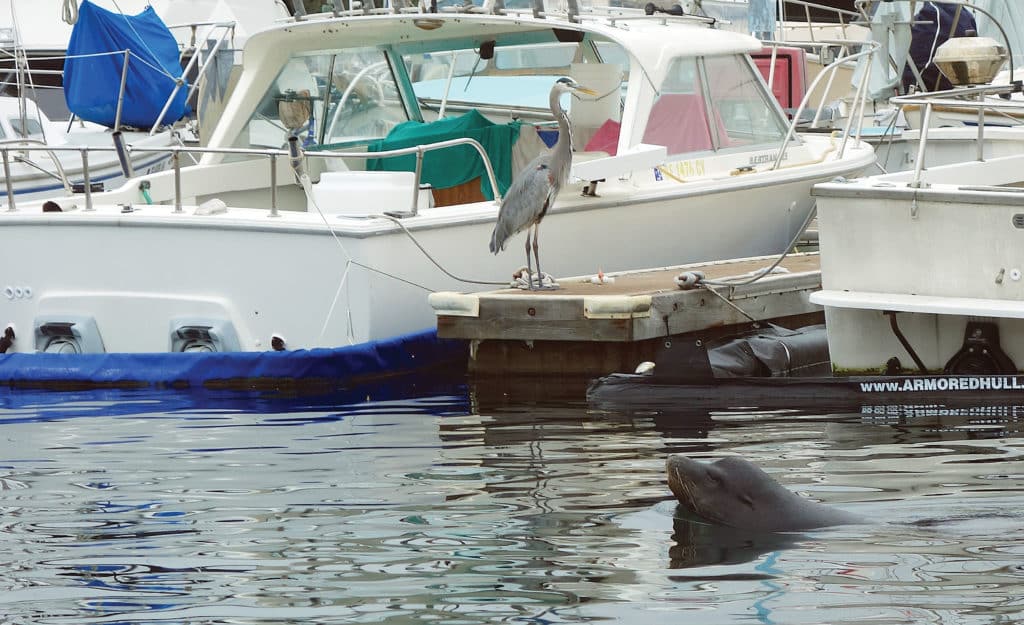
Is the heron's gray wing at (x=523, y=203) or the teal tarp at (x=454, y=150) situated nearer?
the heron's gray wing at (x=523, y=203)

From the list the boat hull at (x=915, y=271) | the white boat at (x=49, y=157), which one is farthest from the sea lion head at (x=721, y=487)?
the white boat at (x=49, y=157)

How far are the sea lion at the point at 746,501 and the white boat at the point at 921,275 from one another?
103 inches

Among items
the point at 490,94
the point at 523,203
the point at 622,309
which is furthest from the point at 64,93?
the point at 622,309

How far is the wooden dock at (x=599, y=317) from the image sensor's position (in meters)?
9.92

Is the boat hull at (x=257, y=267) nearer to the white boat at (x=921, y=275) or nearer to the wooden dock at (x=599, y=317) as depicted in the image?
the wooden dock at (x=599, y=317)

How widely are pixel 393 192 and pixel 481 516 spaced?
174 inches

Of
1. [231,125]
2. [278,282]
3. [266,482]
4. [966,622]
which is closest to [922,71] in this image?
[231,125]

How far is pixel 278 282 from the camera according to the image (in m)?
10.2

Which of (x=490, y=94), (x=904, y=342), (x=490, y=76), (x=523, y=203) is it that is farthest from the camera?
(x=490, y=94)

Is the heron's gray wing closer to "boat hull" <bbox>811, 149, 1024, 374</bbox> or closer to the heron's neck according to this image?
the heron's neck

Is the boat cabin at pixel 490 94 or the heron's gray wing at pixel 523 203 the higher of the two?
the boat cabin at pixel 490 94

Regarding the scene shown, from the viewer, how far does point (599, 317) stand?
990 centimetres

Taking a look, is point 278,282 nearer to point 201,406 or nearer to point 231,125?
point 201,406

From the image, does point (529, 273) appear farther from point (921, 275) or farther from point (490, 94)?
point (490, 94)
